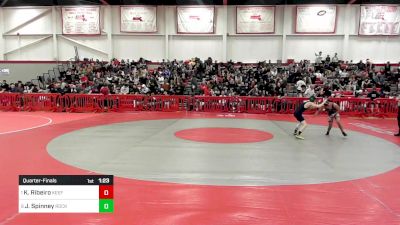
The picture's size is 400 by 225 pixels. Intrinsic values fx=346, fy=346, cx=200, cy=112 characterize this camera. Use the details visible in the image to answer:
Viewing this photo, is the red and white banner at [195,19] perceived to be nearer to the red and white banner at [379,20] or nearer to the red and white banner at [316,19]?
the red and white banner at [316,19]

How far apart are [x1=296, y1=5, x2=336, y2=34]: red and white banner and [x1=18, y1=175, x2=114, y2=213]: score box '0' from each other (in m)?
27.6

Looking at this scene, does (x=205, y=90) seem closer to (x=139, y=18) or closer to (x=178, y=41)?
(x=178, y=41)

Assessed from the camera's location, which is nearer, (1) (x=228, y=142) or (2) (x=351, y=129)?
(1) (x=228, y=142)

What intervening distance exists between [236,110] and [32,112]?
11.7 m

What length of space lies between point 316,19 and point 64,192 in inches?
1113

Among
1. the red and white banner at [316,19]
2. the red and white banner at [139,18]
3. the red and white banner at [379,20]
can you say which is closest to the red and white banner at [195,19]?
the red and white banner at [139,18]

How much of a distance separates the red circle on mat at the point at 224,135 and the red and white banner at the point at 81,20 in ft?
65.7

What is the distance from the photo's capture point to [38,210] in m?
4.01

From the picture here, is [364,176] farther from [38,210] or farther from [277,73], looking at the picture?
[277,73]

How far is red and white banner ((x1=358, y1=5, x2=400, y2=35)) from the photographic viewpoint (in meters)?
27.6

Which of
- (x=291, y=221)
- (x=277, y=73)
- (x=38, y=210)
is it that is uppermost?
(x=277, y=73)

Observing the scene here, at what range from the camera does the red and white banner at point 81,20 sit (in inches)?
1177

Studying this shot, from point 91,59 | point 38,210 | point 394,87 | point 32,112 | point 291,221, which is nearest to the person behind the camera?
point 38,210

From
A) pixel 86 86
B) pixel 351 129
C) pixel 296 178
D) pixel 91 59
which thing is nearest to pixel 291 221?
pixel 296 178
